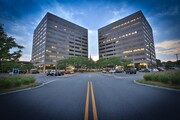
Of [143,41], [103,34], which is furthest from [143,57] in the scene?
[103,34]

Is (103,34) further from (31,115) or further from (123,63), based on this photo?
(31,115)

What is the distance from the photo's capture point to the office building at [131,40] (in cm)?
8175

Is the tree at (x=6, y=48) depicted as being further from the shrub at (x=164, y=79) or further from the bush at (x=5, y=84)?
the shrub at (x=164, y=79)

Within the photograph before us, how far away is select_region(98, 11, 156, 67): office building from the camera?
8175cm

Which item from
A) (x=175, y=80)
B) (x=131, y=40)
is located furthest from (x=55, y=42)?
(x=175, y=80)

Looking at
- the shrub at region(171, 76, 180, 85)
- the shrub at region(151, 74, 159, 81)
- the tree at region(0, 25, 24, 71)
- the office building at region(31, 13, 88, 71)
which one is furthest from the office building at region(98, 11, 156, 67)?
the tree at region(0, 25, 24, 71)

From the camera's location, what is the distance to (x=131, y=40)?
88375 millimetres

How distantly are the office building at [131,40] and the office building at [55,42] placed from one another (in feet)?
110

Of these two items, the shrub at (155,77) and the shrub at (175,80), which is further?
the shrub at (155,77)

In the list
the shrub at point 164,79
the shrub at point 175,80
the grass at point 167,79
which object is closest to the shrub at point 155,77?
the grass at point 167,79

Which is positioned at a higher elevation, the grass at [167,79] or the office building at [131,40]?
the office building at [131,40]

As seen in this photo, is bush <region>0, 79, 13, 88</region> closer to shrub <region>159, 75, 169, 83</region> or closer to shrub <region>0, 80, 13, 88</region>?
shrub <region>0, 80, 13, 88</region>

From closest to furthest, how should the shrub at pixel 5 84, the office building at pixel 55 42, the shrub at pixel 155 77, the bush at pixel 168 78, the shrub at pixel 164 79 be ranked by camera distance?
the shrub at pixel 5 84
the bush at pixel 168 78
the shrub at pixel 164 79
the shrub at pixel 155 77
the office building at pixel 55 42

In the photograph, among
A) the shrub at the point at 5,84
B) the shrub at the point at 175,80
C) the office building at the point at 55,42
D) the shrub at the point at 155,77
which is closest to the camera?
the shrub at the point at 5,84
